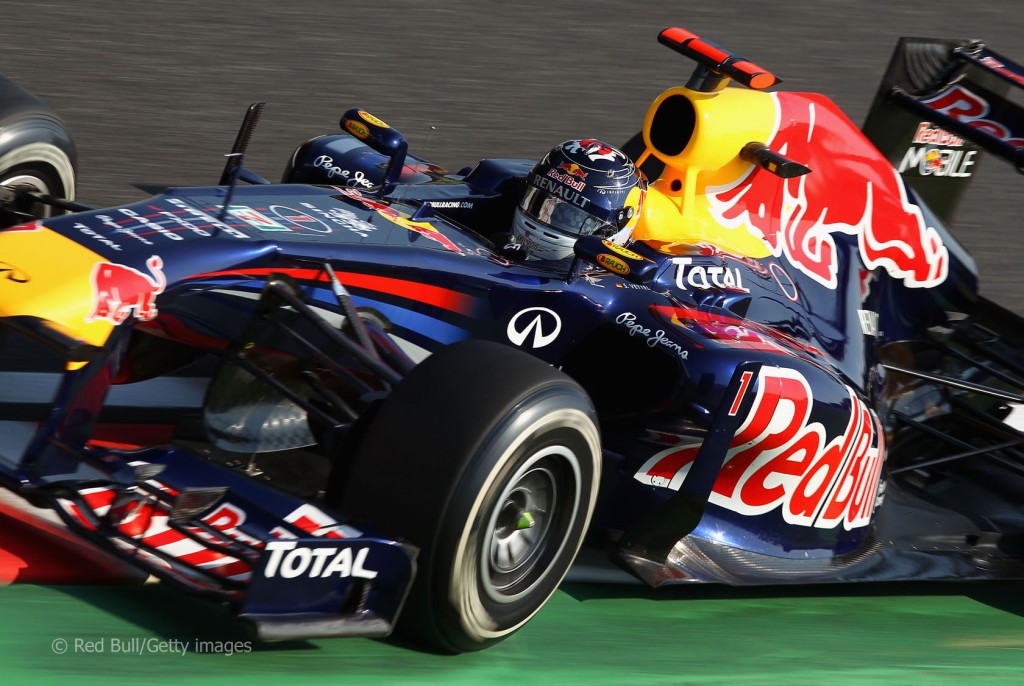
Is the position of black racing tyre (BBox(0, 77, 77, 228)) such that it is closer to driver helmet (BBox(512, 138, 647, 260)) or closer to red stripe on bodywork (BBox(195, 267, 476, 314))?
red stripe on bodywork (BBox(195, 267, 476, 314))

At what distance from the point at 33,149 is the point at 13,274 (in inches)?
60.1

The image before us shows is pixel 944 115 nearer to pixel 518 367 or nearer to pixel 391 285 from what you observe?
pixel 391 285

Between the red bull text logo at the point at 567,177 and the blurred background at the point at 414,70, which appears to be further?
the blurred background at the point at 414,70

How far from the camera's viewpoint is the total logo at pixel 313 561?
3061 millimetres

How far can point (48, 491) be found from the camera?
10.6ft

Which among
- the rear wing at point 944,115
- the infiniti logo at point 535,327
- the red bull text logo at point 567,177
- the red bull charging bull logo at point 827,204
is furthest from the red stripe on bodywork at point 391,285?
the rear wing at point 944,115

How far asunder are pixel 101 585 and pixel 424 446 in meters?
1.01

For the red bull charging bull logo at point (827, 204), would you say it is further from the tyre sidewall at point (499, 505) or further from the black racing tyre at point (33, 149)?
the black racing tyre at point (33, 149)

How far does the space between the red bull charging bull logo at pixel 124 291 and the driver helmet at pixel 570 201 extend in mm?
1354

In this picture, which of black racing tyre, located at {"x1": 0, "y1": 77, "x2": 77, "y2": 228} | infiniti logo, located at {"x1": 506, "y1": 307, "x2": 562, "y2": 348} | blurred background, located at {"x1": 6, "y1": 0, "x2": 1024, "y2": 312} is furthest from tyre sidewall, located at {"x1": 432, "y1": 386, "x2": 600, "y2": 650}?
blurred background, located at {"x1": 6, "y1": 0, "x2": 1024, "y2": 312}

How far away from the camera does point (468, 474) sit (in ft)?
10.7

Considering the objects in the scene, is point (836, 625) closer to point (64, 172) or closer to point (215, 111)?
point (64, 172)

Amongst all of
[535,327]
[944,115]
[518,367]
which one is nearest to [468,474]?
[518,367]

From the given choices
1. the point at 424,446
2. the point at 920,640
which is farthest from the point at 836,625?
the point at 424,446
